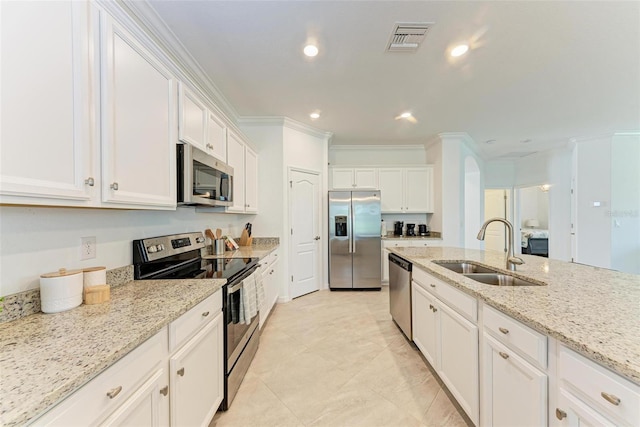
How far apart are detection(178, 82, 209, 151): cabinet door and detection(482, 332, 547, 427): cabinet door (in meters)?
2.18

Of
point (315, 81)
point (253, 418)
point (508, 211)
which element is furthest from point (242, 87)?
point (508, 211)

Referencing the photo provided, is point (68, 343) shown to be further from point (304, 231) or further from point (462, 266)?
point (304, 231)

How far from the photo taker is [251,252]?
2949 millimetres

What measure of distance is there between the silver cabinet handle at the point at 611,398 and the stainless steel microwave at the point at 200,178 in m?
2.05

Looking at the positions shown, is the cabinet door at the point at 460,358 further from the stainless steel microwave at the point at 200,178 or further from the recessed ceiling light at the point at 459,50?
the recessed ceiling light at the point at 459,50

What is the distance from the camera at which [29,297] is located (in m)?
1.08

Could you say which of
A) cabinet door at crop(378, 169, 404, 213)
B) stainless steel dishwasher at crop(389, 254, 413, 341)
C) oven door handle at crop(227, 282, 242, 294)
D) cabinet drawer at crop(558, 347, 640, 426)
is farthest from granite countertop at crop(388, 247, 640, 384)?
cabinet door at crop(378, 169, 404, 213)

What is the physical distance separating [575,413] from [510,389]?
1.04ft

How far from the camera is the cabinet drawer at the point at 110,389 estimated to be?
2.15ft

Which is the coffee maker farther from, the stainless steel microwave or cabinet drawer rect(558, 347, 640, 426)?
cabinet drawer rect(558, 347, 640, 426)

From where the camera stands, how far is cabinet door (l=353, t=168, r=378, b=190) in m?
4.98

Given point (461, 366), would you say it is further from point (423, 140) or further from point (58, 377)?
point (423, 140)

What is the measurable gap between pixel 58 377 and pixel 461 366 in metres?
1.84

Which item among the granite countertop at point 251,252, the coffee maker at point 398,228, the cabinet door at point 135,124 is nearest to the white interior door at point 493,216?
the coffee maker at point 398,228
